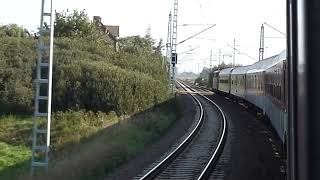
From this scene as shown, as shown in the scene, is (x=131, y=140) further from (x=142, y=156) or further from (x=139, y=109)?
(x=139, y=109)

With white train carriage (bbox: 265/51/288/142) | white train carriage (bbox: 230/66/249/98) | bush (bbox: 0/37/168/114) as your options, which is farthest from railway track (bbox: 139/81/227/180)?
Result: white train carriage (bbox: 230/66/249/98)

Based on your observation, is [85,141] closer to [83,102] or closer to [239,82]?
[83,102]

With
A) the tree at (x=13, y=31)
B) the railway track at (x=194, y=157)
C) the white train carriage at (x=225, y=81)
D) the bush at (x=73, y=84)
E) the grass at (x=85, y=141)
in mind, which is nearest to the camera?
the railway track at (x=194, y=157)

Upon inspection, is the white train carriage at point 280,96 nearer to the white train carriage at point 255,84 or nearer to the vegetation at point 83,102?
the vegetation at point 83,102

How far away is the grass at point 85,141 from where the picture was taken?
1468 cm

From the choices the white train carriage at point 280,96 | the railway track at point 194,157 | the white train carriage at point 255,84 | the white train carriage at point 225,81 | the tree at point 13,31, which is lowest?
the railway track at point 194,157

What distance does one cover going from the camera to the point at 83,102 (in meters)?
31.3

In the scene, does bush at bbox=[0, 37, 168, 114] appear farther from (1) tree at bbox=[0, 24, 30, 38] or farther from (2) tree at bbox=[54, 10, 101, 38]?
(2) tree at bbox=[54, 10, 101, 38]

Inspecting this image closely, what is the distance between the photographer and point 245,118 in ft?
103

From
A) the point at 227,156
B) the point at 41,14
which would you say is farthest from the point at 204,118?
the point at 41,14

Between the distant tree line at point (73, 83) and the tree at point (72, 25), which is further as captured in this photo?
the tree at point (72, 25)

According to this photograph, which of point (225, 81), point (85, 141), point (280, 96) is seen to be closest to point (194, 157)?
point (280, 96)

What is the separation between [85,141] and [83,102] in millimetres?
10446

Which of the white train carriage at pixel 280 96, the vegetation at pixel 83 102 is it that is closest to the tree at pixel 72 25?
the vegetation at pixel 83 102
